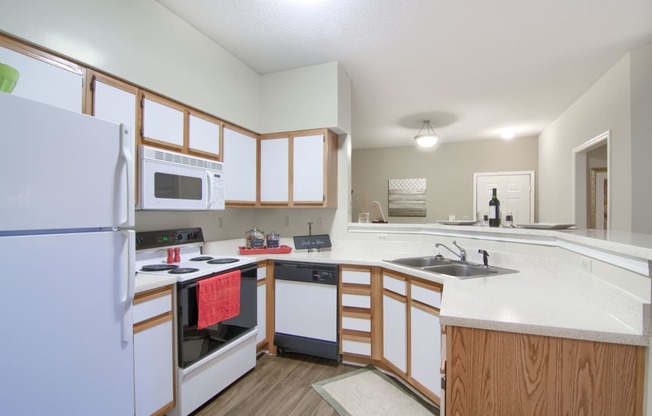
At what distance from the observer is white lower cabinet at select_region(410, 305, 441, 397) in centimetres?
182

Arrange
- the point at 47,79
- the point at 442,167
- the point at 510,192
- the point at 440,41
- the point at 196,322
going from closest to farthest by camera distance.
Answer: the point at 47,79 → the point at 196,322 → the point at 440,41 → the point at 510,192 → the point at 442,167

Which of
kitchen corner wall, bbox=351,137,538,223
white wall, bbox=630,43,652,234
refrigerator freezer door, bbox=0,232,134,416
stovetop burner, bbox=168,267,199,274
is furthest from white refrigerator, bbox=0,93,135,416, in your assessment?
kitchen corner wall, bbox=351,137,538,223

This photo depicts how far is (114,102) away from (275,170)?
1485 mm

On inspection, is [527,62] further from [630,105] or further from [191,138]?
[191,138]

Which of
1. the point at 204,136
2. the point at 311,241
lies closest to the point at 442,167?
the point at 311,241

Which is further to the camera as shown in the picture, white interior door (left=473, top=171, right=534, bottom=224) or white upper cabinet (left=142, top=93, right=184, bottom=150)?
white interior door (left=473, top=171, right=534, bottom=224)

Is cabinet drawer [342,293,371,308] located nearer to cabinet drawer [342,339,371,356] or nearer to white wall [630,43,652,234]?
cabinet drawer [342,339,371,356]

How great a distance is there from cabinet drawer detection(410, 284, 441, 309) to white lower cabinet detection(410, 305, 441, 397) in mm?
56

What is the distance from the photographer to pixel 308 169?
9.52ft

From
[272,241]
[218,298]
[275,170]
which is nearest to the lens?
[218,298]

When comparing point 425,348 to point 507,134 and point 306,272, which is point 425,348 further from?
point 507,134

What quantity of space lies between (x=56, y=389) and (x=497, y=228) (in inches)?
97.9

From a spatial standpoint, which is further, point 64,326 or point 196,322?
point 196,322

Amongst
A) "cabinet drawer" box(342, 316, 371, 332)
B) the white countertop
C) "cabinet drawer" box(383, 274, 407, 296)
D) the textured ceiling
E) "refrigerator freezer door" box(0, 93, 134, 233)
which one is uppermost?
the textured ceiling
